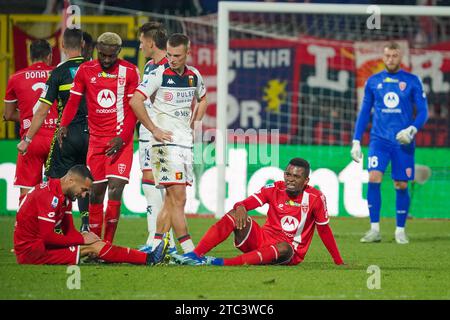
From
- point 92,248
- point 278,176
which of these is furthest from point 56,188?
point 278,176

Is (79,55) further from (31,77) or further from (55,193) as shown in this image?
(55,193)

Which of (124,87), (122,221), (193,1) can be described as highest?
(193,1)

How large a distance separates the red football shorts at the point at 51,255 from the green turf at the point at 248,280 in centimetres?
12

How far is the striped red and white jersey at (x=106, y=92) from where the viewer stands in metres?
9.73

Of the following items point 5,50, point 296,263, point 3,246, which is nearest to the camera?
point 296,263

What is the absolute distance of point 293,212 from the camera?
9.14m

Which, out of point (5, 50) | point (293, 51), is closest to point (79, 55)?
point (5, 50)

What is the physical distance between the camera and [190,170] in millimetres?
9367

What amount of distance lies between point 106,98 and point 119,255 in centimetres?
171

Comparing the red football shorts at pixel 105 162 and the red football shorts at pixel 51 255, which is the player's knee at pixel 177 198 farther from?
the red football shorts at pixel 51 255

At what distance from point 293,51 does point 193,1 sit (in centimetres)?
219

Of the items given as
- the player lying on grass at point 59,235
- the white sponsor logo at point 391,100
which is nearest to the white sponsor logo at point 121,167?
the player lying on grass at point 59,235

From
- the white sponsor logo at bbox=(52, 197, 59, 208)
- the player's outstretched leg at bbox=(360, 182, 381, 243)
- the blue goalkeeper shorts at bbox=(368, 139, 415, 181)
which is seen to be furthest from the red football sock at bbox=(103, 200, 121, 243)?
the blue goalkeeper shorts at bbox=(368, 139, 415, 181)

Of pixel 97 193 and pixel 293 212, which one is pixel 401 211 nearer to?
→ pixel 293 212
